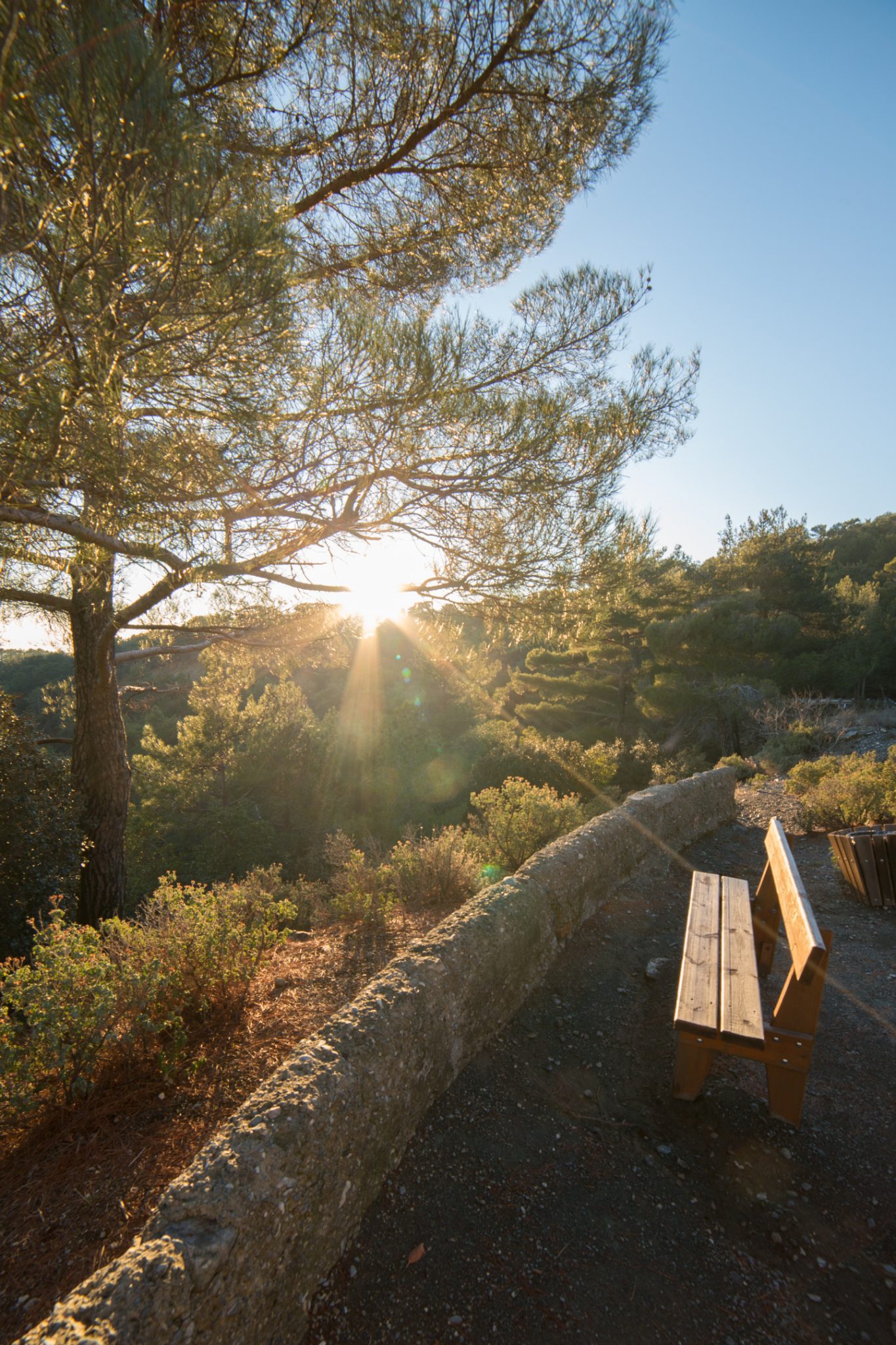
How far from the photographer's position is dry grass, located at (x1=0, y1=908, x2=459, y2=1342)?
172cm

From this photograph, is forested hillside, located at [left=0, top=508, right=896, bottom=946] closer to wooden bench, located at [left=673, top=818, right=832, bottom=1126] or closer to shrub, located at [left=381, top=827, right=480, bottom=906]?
shrub, located at [left=381, top=827, right=480, bottom=906]

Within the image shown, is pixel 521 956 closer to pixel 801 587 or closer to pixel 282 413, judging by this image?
pixel 282 413

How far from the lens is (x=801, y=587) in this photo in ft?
64.4

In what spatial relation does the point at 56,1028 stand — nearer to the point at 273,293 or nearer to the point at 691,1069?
the point at 691,1069

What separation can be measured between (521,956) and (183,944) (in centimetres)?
161

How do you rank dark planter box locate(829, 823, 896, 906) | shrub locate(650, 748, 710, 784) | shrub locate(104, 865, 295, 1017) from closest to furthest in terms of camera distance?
shrub locate(104, 865, 295, 1017) → dark planter box locate(829, 823, 896, 906) → shrub locate(650, 748, 710, 784)

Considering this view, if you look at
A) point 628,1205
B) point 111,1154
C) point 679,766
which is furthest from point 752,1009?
point 679,766

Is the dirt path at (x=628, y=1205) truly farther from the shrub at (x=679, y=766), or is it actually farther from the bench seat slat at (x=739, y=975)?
the shrub at (x=679, y=766)

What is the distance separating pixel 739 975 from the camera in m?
2.71

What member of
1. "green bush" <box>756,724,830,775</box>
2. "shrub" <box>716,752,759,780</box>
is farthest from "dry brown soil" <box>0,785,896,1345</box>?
"green bush" <box>756,724,830,775</box>

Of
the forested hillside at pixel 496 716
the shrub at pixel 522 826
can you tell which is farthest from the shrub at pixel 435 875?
the forested hillside at pixel 496 716

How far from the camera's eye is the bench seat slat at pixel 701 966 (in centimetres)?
240

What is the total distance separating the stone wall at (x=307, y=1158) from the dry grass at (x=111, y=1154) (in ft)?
1.51

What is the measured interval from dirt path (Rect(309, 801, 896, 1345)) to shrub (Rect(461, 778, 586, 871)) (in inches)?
74.6
